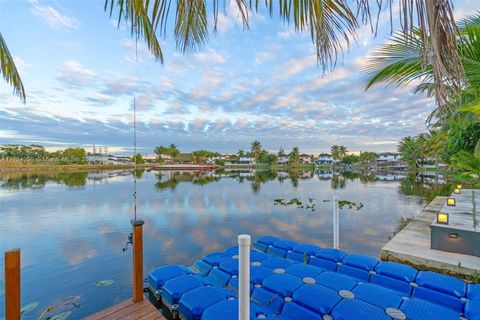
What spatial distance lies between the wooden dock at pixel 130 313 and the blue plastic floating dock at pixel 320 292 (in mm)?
426

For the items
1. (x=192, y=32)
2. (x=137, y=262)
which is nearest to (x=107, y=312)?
(x=137, y=262)

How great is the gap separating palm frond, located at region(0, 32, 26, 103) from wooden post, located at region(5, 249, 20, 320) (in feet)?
7.12

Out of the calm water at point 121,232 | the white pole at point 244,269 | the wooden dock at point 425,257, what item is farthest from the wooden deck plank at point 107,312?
the wooden dock at point 425,257

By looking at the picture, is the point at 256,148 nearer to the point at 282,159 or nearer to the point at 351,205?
the point at 282,159

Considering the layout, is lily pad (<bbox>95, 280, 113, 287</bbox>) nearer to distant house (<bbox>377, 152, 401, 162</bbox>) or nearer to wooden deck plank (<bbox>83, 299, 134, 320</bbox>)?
wooden deck plank (<bbox>83, 299, 134, 320</bbox>)

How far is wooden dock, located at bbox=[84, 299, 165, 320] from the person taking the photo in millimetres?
3014

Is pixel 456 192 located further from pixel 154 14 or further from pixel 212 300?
pixel 154 14

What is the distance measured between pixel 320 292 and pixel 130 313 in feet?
8.94

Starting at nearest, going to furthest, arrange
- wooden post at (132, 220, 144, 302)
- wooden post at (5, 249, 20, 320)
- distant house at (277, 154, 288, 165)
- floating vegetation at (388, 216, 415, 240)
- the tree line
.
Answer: wooden post at (5, 249, 20, 320)
wooden post at (132, 220, 144, 302)
floating vegetation at (388, 216, 415, 240)
the tree line
distant house at (277, 154, 288, 165)

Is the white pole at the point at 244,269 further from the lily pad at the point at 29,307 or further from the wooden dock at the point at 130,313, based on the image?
the lily pad at the point at 29,307

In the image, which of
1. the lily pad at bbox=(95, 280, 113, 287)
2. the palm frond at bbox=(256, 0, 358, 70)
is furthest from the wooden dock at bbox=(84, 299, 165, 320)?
the palm frond at bbox=(256, 0, 358, 70)

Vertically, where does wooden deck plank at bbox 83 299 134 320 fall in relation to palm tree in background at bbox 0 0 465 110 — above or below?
below

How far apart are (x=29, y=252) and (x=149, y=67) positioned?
8.29 metres

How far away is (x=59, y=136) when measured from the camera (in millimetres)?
23094
